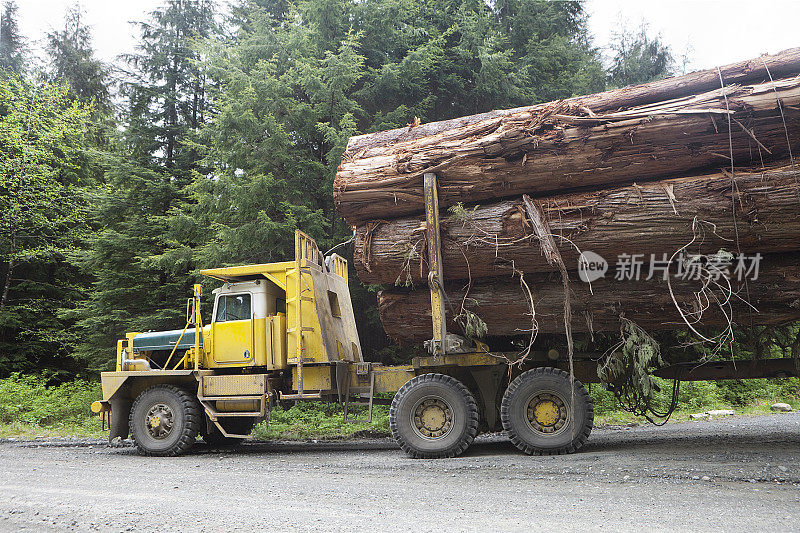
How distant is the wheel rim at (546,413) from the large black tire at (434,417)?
28.7 inches

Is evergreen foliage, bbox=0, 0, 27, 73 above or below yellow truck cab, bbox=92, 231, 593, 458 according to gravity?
above

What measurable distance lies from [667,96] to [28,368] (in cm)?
2104

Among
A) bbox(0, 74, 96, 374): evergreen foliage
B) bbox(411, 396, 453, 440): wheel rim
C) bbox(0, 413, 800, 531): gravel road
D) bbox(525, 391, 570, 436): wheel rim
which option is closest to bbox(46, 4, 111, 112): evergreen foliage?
bbox(0, 74, 96, 374): evergreen foliage

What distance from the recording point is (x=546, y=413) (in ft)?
24.7

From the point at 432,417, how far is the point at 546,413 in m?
1.51

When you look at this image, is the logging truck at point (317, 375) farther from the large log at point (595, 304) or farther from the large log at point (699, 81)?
the large log at point (699, 81)

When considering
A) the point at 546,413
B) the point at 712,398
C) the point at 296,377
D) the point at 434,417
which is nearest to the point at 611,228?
the point at 546,413

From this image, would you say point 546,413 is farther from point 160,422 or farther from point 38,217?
point 38,217

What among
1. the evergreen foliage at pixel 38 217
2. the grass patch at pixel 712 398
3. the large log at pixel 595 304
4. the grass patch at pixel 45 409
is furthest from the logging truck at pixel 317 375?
the evergreen foliage at pixel 38 217

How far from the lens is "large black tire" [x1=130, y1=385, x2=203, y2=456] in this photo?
8859 millimetres

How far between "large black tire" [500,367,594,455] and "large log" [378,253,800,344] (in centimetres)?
72

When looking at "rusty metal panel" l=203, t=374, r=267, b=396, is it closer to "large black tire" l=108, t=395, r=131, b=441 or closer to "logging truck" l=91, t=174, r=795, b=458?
"logging truck" l=91, t=174, r=795, b=458

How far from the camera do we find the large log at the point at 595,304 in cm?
690

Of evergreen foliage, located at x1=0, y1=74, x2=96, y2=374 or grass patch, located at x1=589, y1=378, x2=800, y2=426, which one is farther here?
evergreen foliage, located at x1=0, y1=74, x2=96, y2=374
